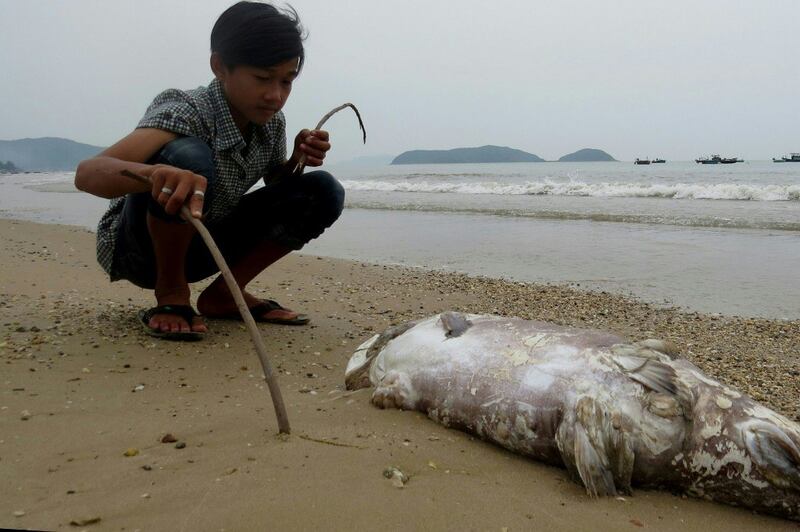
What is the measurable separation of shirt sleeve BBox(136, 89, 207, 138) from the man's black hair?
28 cm

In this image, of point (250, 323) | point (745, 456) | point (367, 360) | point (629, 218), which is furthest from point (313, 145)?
point (629, 218)

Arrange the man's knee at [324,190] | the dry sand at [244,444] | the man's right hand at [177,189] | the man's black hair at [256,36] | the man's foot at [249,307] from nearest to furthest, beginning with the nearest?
the dry sand at [244,444] → the man's right hand at [177,189] → the man's black hair at [256,36] → the man's knee at [324,190] → the man's foot at [249,307]

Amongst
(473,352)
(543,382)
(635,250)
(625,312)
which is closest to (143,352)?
(473,352)

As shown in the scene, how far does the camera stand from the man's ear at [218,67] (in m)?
3.18

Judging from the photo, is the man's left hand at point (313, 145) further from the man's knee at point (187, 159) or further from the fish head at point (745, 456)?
the fish head at point (745, 456)

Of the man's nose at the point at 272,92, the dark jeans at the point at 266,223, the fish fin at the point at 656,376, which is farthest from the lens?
the dark jeans at the point at 266,223

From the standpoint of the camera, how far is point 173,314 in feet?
11.5

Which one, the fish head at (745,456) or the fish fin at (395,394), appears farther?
the fish fin at (395,394)

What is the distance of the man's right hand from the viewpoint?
2.31 m

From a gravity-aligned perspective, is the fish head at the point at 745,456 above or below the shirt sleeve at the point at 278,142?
below

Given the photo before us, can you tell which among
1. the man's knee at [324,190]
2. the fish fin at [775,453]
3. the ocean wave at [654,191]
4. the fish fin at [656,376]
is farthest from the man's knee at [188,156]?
the ocean wave at [654,191]

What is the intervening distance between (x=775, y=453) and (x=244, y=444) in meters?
1.59

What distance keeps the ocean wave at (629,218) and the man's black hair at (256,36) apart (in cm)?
972

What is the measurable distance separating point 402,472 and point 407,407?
55 cm
